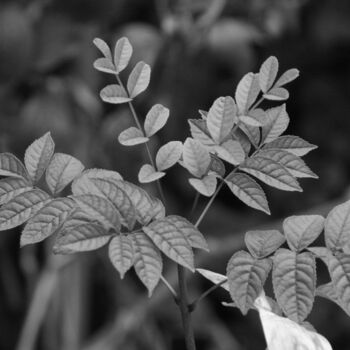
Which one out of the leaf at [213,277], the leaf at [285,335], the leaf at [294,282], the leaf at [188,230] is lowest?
the leaf at [285,335]

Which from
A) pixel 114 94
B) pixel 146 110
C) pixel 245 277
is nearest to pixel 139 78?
pixel 114 94

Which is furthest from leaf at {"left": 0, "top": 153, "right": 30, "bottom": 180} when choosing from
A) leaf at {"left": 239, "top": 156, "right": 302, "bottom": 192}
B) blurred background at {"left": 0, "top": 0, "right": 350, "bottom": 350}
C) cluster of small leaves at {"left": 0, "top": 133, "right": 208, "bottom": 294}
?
blurred background at {"left": 0, "top": 0, "right": 350, "bottom": 350}

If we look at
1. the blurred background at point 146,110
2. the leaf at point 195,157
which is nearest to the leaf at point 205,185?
the leaf at point 195,157

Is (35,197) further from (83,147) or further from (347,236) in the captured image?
(83,147)

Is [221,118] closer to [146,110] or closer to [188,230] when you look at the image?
[188,230]

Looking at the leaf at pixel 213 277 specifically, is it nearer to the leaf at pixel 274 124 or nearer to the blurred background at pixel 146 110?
the leaf at pixel 274 124

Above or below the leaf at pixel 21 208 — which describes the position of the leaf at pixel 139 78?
above
